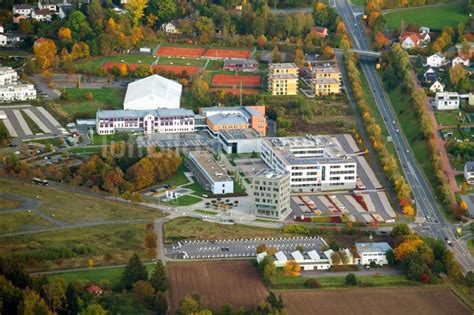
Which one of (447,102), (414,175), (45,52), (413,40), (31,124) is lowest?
(414,175)

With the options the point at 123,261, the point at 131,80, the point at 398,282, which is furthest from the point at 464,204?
the point at 131,80

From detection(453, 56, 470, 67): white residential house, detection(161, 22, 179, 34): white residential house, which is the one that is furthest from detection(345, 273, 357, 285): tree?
detection(161, 22, 179, 34): white residential house

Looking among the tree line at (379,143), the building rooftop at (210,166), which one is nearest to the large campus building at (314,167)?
the tree line at (379,143)

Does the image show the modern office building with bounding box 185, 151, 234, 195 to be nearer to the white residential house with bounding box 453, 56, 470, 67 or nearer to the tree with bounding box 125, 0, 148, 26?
the white residential house with bounding box 453, 56, 470, 67

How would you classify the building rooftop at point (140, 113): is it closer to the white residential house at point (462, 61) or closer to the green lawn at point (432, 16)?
the white residential house at point (462, 61)

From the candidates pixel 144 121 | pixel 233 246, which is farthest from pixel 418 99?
pixel 233 246

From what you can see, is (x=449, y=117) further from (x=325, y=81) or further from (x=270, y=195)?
(x=270, y=195)

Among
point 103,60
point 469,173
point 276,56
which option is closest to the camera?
point 469,173
